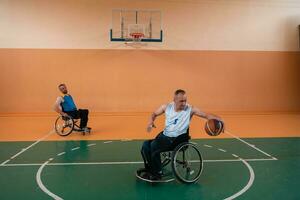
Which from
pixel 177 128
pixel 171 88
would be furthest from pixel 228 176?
pixel 171 88

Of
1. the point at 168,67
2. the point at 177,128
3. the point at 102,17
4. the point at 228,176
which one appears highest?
the point at 102,17

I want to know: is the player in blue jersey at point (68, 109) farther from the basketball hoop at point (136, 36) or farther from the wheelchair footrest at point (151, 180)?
the basketball hoop at point (136, 36)

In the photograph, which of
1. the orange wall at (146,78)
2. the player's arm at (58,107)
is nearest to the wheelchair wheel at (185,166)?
the player's arm at (58,107)

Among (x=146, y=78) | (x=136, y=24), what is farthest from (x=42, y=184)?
(x=136, y=24)

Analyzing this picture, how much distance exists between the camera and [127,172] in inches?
166

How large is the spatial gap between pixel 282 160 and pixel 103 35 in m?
6.84

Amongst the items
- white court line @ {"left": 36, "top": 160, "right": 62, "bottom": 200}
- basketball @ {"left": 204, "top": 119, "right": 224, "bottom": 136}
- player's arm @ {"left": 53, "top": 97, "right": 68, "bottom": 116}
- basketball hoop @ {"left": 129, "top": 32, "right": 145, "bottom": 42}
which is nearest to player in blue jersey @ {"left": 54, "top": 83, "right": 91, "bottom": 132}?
player's arm @ {"left": 53, "top": 97, "right": 68, "bottom": 116}

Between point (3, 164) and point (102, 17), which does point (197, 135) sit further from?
point (102, 17)

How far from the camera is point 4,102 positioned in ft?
32.0

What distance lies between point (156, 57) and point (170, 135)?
21.2 feet

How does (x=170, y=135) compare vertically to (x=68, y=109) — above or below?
below

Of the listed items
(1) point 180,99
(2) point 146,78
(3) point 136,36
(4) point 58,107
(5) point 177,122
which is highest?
(3) point 136,36

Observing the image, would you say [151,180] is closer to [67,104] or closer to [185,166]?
[185,166]

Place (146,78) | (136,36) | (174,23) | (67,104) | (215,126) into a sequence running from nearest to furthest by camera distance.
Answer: (215,126)
(67,104)
(136,36)
(174,23)
(146,78)
